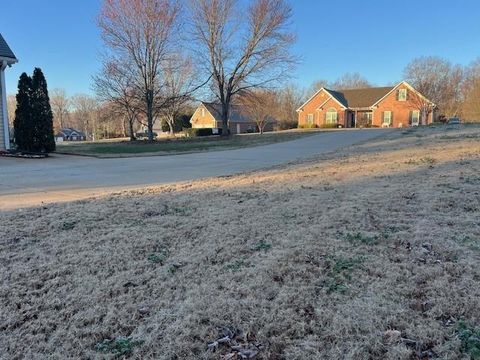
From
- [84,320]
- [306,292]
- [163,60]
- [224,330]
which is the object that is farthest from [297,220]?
[163,60]

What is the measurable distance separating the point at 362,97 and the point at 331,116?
5.15 metres

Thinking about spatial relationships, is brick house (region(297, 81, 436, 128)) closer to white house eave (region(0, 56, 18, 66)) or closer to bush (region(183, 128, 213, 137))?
bush (region(183, 128, 213, 137))

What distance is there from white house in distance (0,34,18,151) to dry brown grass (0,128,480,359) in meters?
12.7

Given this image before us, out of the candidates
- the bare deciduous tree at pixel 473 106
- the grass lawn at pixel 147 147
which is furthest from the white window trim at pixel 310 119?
the grass lawn at pixel 147 147

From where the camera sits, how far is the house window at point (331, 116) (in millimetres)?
47906

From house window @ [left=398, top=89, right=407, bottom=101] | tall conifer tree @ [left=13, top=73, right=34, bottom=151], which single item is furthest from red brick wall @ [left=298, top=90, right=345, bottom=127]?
tall conifer tree @ [left=13, top=73, right=34, bottom=151]

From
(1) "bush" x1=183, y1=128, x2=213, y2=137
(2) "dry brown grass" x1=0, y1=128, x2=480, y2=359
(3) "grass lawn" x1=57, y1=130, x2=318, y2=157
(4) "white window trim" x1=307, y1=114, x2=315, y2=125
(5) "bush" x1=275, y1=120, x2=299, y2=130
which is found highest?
(4) "white window trim" x1=307, y1=114, x2=315, y2=125

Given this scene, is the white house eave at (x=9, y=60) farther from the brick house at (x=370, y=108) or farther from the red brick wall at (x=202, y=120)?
the red brick wall at (x=202, y=120)

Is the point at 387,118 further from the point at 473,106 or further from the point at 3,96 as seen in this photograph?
the point at 3,96

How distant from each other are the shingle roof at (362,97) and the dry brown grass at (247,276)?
4478 cm

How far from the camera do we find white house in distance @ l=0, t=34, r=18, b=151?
1562 centimetres

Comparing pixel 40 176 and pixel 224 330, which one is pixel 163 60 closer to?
pixel 40 176

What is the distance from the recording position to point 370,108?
46.8 m

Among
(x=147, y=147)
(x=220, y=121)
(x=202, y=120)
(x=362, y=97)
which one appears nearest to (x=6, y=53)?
(x=147, y=147)
